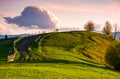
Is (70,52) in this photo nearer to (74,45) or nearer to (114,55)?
(74,45)

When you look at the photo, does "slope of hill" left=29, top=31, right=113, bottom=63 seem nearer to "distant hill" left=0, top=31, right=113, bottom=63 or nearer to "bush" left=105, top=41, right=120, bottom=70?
"distant hill" left=0, top=31, right=113, bottom=63

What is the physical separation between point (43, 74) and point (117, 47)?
4404cm

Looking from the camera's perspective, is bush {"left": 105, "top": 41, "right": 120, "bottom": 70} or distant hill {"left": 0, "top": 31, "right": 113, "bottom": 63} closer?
bush {"left": 105, "top": 41, "right": 120, "bottom": 70}

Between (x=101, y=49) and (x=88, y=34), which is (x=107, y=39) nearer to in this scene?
(x=88, y=34)

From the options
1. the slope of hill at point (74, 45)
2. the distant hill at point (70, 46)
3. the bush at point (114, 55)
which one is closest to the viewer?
the bush at point (114, 55)

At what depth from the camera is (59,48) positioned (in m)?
132

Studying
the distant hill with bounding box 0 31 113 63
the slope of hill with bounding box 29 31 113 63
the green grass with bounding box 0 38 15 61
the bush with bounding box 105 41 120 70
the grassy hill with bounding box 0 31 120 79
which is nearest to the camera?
the grassy hill with bounding box 0 31 120 79

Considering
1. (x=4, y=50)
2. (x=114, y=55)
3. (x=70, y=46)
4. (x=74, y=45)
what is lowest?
(x=4, y=50)

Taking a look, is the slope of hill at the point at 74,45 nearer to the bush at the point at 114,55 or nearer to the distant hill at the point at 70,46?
the distant hill at the point at 70,46

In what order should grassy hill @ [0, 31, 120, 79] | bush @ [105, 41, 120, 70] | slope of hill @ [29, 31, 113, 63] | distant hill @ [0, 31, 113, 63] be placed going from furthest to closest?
slope of hill @ [29, 31, 113, 63]
distant hill @ [0, 31, 113, 63]
bush @ [105, 41, 120, 70]
grassy hill @ [0, 31, 120, 79]

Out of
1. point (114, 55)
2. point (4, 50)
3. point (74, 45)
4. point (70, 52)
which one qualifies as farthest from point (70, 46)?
point (114, 55)

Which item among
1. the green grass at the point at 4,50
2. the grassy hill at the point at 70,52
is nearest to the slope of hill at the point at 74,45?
the grassy hill at the point at 70,52

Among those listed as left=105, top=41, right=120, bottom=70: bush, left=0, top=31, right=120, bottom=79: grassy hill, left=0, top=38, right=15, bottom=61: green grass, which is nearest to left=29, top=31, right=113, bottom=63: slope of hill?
left=0, top=31, right=120, bottom=79: grassy hill

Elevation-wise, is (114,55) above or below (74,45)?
above
